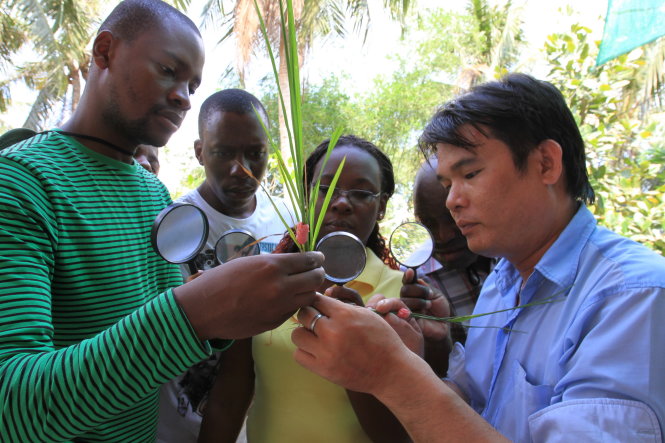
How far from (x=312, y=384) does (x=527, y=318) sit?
3.18 feet

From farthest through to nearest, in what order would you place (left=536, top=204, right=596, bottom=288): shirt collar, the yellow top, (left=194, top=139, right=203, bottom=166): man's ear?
(left=194, top=139, right=203, bottom=166): man's ear < the yellow top < (left=536, top=204, right=596, bottom=288): shirt collar

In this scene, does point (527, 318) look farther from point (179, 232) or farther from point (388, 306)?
point (179, 232)

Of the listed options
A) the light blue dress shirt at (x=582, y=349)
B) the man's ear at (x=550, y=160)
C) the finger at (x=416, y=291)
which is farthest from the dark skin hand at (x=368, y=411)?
the man's ear at (x=550, y=160)

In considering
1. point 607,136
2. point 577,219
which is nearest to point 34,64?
point 607,136

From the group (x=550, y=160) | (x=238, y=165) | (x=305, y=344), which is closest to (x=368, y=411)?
(x=305, y=344)

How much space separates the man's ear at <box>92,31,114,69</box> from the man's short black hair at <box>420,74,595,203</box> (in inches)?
58.1

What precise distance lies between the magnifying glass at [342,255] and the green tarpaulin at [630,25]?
3224mm

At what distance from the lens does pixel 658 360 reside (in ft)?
4.12

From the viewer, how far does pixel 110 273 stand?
1.69 meters

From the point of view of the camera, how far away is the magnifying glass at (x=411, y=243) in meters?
2.00

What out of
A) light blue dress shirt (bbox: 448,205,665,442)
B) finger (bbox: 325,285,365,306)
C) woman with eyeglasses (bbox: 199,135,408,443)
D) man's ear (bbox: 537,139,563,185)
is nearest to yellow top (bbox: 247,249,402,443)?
woman with eyeglasses (bbox: 199,135,408,443)

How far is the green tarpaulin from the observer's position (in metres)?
3.35

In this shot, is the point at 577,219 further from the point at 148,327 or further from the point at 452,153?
the point at 148,327

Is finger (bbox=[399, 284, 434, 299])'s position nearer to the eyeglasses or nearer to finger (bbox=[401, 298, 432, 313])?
finger (bbox=[401, 298, 432, 313])
